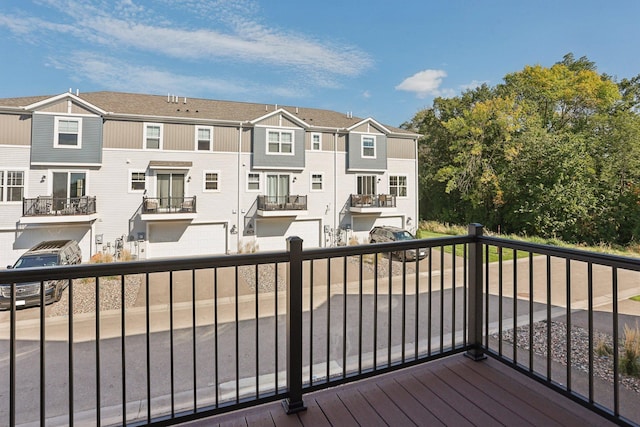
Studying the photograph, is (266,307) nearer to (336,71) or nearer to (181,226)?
(181,226)

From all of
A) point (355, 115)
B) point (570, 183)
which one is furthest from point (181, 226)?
point (570, 183)

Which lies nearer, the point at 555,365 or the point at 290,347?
the point at 290,347

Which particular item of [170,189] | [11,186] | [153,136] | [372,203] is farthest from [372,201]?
[11,186]

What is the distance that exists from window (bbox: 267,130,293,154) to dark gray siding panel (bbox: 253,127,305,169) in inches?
6.7

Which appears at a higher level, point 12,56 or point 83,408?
point 12,56

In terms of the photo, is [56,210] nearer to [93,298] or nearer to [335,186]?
[93,298]

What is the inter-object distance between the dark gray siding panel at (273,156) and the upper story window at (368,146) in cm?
287

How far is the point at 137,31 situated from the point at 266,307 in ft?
42.3

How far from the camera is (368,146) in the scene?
14.5 meters

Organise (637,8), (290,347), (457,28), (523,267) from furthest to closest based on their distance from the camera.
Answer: (457,28) → (637,8) → (523,267) → (290,347)

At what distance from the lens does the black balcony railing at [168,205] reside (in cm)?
1152

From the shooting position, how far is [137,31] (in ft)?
42.5

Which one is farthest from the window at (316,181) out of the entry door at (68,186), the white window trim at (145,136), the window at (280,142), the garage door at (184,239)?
the entry door at (68,186)

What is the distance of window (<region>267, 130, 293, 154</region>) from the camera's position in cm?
1318
